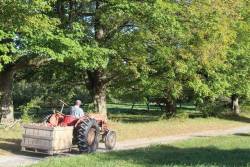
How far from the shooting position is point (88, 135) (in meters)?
18.6

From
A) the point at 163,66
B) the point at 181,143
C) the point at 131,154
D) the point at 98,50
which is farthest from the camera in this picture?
the point at 163,66

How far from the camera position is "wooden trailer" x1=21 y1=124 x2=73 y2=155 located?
1719cm

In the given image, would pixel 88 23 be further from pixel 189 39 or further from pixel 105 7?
pixel 189 39

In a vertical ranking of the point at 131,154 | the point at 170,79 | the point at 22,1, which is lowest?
the point at 131,154

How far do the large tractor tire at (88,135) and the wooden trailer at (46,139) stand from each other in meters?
0.59

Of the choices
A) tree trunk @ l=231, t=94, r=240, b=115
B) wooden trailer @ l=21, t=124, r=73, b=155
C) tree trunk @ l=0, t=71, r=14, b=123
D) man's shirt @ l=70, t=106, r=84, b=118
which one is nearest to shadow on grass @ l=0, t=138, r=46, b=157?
wooden trailer @ l=21, t=124, r=73, b=155

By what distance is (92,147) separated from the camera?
61.9 feet

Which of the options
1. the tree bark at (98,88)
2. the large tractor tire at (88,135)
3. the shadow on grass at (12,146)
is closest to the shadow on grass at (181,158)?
the large tractor tire at (88,135)

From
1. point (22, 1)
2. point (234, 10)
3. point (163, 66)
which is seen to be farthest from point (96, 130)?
point (234, 10)

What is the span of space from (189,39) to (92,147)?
1282cm

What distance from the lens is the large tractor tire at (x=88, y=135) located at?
1825 centimetres

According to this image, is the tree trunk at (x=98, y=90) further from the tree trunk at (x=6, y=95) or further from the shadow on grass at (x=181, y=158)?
the shadow on grass at (x=181, y=158)

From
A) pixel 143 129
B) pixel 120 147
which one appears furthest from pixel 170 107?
pixel 120 147

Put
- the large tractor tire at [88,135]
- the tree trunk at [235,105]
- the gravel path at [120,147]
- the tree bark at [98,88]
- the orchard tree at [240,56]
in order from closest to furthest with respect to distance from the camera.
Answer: the gravel path at [120,147] < the large tractor tire at [88,135] < the tree bark at [98,88] < the orchard tree at [240,56] < the tree trunk at [235,105]
